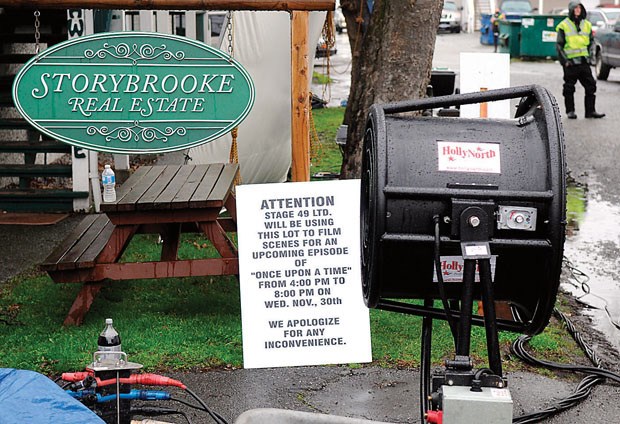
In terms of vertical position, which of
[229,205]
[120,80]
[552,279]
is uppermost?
[120,80]

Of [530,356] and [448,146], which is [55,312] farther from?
[448,146]

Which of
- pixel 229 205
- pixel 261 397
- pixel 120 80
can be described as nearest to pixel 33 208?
pixel 229 205

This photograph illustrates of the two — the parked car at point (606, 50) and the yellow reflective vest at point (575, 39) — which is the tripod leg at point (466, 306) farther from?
the parked car at point (606, 50)

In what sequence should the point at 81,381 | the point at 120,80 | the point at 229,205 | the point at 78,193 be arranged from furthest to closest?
the point at 78,193 → the point at 229,205 → the point at 120,80 → the point at 81,381

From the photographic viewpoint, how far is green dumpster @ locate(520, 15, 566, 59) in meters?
29.5

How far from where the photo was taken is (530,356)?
5.80 metres

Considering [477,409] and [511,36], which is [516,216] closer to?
[477,409]

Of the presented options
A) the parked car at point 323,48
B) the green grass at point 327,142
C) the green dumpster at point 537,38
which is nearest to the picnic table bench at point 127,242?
the parked car at point 323,48

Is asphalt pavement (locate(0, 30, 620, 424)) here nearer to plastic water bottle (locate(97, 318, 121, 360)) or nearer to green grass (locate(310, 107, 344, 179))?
plastic water bottle (locate(97, 318, 121, 360))

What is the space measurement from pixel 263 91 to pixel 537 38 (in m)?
21.6

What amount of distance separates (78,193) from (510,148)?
22.4 feet

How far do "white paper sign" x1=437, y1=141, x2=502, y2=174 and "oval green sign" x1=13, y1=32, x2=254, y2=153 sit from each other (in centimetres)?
259

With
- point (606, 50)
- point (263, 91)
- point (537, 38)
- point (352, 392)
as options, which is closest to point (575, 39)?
point (606, 50)

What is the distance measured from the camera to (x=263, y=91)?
9.76 meters
